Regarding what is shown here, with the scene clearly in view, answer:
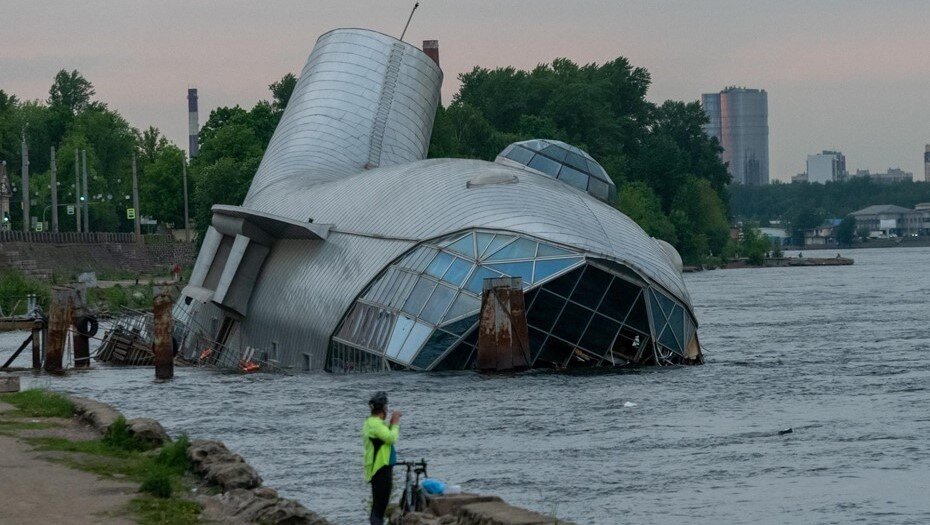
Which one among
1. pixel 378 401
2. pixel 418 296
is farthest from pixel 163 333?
pixel 378 401

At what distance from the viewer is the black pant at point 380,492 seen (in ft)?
69.2

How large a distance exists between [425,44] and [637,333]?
6226 centimetres

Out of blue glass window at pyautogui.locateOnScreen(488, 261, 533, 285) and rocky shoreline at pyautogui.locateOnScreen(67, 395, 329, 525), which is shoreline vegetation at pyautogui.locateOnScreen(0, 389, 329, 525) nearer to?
rocky shoreline at pyautogui.locateOnScreen(67, 395, 329, 525)

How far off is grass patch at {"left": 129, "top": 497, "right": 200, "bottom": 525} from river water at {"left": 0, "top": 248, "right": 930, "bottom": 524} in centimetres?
290

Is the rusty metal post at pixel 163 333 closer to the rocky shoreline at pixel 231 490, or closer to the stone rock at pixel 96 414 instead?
the stone rock at pixel 96 414

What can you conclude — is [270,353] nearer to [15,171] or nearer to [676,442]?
[676,442]

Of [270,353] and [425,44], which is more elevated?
[425,44]

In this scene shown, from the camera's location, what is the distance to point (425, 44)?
110 metres

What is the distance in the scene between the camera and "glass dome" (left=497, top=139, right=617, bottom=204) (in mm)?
62500

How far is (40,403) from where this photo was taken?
117ft

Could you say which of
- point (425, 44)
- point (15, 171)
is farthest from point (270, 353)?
point (15, 171)

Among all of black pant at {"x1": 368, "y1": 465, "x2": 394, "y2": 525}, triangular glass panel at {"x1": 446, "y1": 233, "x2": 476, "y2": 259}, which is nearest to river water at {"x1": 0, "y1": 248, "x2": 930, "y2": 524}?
black pant at {"x1": 368, "y1": 465, "x2": 394, "y2": 525}

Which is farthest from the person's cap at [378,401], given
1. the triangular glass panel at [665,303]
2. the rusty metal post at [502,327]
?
the triangular glass panel at [665,303]

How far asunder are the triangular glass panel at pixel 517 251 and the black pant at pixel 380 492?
92.6ft
